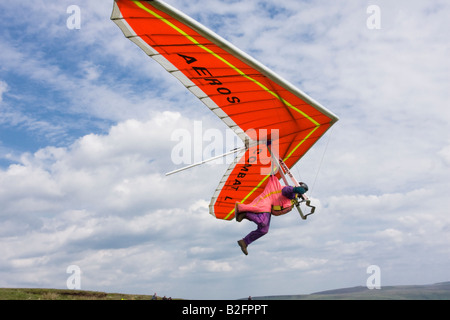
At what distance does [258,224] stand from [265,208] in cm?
48

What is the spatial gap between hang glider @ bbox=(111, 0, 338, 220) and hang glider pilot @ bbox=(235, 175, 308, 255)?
5.69ft

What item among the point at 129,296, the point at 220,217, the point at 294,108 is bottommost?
the point at 129,296

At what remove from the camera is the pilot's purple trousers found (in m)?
10.3

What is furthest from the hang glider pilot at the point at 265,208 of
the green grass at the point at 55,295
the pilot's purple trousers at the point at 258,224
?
the green grass at the point at 55,295

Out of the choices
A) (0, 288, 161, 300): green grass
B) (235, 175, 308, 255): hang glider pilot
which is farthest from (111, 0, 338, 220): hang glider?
(0, 288, 161, 300): green grass

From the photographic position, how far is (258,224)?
34.1ft

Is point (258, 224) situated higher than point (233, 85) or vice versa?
point (233, 85)

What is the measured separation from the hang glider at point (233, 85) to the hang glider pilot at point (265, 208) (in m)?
1.73

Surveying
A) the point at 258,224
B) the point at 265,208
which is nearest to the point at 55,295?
the point at 258,224

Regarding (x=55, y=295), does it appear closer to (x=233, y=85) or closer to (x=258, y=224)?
(x=258, y=224)
